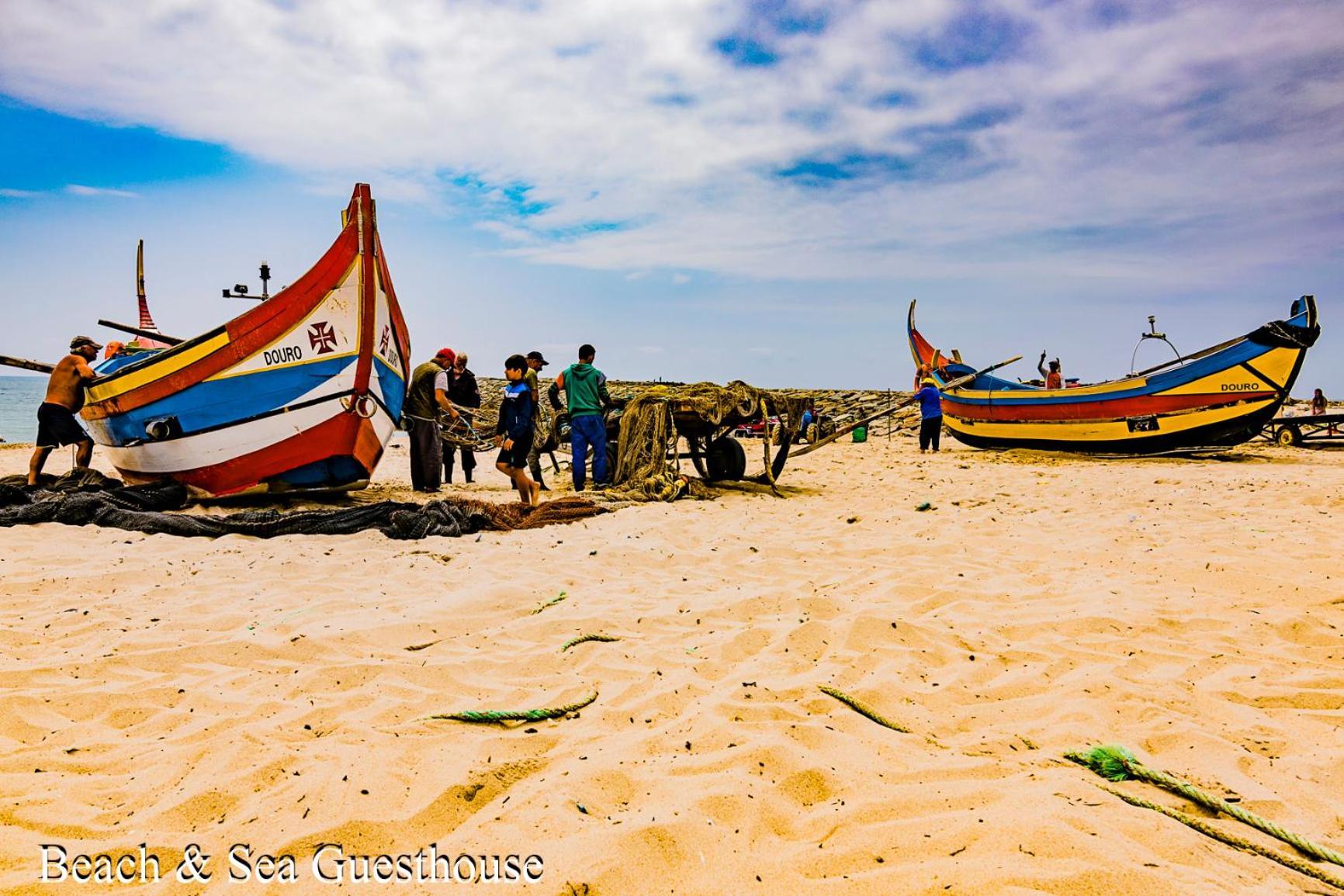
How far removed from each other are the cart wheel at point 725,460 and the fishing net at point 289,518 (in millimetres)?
3092

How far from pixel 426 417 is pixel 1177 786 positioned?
865cm

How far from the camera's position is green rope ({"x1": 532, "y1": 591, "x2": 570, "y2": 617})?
4.21 m

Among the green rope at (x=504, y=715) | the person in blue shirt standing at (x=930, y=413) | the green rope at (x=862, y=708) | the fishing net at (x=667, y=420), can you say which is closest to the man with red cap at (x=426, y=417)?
the fishing net at (x=667, y=420)

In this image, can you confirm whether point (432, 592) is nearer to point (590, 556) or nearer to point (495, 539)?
point (590, 556)

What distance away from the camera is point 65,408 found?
8273mm

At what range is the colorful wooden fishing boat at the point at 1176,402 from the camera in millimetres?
11641

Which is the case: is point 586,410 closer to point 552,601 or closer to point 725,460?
point 725,460

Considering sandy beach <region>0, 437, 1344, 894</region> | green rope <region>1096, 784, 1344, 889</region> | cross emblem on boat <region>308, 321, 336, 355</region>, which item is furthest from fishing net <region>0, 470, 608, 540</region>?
green rope <region>1096, 784, 1344, 889</region>

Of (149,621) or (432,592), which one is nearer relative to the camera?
(149,621)

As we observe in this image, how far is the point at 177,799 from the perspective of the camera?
2221 millimetres

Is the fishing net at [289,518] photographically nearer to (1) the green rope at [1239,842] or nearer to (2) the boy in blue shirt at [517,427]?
(2) the boy in blue shirt at [517,427]

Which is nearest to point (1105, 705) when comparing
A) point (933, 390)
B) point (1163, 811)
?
point (1163, 811)

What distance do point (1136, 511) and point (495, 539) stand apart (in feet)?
18.5

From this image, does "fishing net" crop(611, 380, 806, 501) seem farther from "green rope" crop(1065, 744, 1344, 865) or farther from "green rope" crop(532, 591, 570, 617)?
"green rope" crop(1065, 744, 1344, 865)
